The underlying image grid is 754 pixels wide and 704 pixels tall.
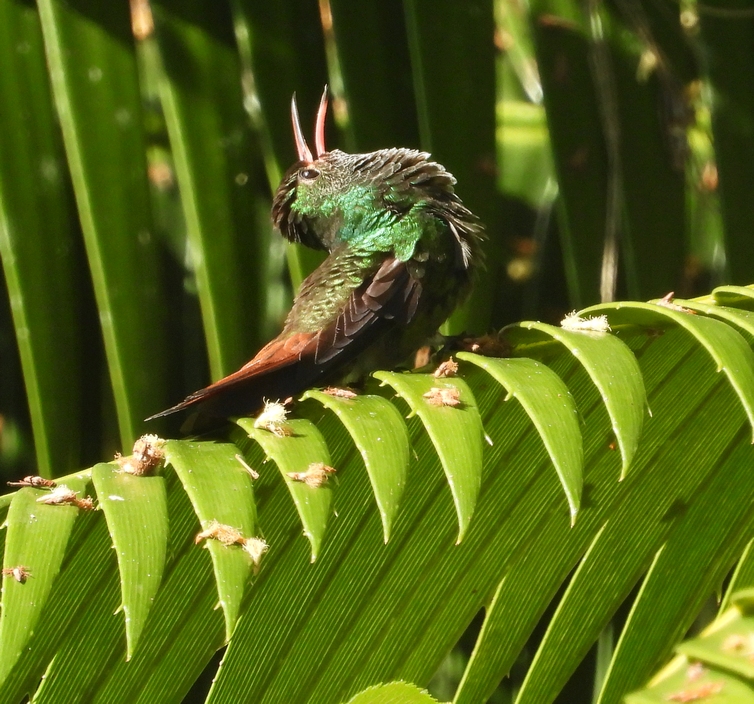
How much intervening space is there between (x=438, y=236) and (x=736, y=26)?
1.13 metres

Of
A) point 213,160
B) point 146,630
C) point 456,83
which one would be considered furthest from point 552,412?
point 456,83

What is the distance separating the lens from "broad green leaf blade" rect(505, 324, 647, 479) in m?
0.97

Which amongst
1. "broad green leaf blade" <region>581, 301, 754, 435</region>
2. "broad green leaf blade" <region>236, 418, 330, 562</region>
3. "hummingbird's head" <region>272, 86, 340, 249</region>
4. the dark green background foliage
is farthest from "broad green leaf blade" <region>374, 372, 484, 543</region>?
"hummingbird's head" <region>272, 86, 340, 249</region>

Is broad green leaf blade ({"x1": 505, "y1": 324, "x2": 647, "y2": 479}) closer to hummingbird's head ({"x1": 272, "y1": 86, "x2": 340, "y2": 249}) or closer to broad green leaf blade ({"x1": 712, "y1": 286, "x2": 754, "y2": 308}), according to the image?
broad green leaf blade ({"x1": 712, "y1": 286, "x2": 754, "y2": 308})

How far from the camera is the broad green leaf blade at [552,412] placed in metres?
0.95

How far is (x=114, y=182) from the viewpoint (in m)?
2.00

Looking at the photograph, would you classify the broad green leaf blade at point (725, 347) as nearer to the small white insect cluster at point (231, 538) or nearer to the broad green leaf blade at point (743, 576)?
the broad green leaf blade at point (743, 576)

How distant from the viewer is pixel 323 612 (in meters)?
1.18

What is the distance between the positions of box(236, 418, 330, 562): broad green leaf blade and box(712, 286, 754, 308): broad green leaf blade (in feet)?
1.94

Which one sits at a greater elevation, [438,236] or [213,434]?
[438,236]

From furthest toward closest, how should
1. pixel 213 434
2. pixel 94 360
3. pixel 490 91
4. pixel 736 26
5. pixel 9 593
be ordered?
1. pixel 736 26
2. pixel 490 91
3. pixel 94 360
4. pixel 213 434
5. pixel 9 593

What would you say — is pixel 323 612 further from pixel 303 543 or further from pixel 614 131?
pixel 614 131

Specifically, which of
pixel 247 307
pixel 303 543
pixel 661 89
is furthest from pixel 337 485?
pixel 661 89

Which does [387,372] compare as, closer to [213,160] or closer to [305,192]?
[213,160]
